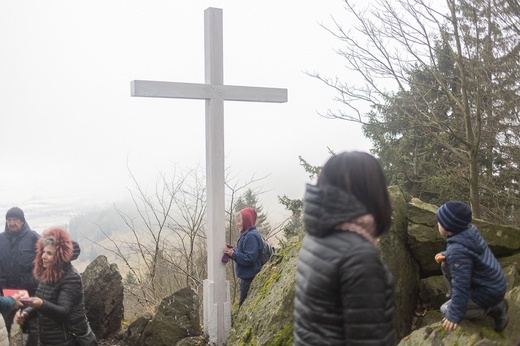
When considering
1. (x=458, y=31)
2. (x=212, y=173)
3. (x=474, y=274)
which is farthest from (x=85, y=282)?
(x=458, y=31)

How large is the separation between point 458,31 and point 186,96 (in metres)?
4.94

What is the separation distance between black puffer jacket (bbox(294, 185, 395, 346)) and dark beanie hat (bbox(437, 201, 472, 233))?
6.72 feet

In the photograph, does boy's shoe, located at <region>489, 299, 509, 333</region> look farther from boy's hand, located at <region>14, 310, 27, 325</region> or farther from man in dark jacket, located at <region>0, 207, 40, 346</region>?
man in dark jacket, located at <region>0, 207, 40, 346</region>

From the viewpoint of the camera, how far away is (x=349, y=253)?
201 cm

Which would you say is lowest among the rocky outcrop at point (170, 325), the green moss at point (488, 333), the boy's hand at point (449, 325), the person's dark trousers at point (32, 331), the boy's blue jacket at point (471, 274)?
the rocky outcrop at point (170, 325)

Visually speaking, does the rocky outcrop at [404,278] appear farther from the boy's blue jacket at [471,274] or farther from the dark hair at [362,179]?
the dark hair at [362,179]

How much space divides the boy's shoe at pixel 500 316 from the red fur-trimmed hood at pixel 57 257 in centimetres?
334

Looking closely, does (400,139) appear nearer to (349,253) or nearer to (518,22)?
(518,22)

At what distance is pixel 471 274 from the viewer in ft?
12.8

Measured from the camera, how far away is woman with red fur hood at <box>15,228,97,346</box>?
439 centimetres

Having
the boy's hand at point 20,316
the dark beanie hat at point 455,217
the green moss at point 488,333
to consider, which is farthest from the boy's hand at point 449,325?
the boy's hand at point 20,316

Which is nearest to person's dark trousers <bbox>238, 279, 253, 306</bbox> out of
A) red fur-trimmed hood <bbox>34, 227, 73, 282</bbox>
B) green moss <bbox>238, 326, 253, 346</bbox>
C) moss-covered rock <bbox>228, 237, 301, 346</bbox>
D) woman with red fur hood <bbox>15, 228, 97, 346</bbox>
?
moss-covered rock <bbox>228, 237, 301, 346</bbox>

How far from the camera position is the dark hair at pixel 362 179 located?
6.81ft

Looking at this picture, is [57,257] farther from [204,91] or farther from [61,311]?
[204,91]
